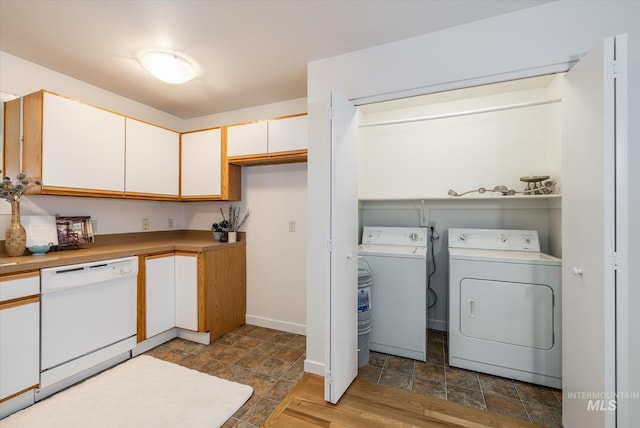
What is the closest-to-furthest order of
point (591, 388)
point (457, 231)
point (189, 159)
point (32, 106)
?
point (591, 388) → point (32, 106) → point (457, 231) → point (189, 159)

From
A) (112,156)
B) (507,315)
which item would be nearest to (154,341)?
(112,156)

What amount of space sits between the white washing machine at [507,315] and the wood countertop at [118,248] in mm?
2342

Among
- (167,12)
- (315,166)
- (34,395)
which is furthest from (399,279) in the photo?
(34,395)

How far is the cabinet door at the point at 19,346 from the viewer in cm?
161

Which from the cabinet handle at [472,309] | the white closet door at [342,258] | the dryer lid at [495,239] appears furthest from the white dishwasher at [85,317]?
the dryer lid at [495,239]

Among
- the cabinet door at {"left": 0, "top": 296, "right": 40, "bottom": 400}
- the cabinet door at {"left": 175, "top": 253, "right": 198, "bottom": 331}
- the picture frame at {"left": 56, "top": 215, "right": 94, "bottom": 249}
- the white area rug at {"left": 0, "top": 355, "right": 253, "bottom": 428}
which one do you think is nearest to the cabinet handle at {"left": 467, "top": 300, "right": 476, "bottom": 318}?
the white area rug at {"left": 0, "top": 355, "right": 253, "bottom": 428}

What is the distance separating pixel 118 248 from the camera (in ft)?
8.05

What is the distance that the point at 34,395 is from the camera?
1.78m

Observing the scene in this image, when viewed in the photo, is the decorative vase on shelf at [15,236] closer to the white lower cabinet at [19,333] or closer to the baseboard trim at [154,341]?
the white lower cabinet at [19,333]

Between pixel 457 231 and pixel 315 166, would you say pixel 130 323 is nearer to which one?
pixel 315 166

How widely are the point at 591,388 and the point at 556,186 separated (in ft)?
5.41

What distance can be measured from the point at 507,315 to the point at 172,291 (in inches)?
119

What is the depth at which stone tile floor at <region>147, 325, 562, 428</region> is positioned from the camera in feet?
5.81

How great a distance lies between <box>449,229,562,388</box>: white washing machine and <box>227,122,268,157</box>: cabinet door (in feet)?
6.91
